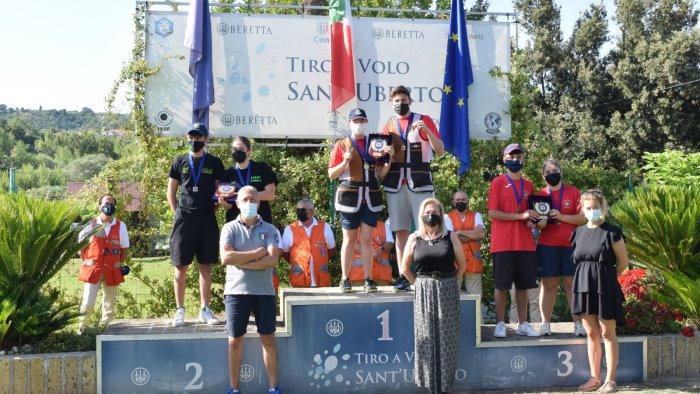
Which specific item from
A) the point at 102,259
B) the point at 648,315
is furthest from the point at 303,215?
the point at 648,315

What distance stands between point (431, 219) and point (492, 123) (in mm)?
4472

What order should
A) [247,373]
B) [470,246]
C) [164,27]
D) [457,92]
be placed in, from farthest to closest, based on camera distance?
[457,92] < [164,27] < [470,246] < [247,373]

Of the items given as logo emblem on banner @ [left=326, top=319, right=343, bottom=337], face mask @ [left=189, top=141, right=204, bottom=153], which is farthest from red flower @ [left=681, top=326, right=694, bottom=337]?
face mask @ [left=189, top=141, right=204, bottom=153]

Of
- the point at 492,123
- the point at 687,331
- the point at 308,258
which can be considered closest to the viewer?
the point at 687,331

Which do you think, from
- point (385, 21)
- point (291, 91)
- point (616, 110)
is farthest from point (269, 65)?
point (616, 110)

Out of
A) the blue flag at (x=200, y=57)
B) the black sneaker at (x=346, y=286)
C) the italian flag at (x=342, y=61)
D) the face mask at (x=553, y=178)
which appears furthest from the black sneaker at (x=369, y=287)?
the blue flag at (x=200, y=57)

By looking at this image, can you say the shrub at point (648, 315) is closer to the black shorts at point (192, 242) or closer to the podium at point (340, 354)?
the podium at point (340, 354)

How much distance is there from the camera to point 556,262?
701 cm

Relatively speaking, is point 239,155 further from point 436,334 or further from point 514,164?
point 514,164

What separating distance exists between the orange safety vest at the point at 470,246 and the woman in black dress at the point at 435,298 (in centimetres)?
205

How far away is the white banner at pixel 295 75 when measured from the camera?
9492 millimetres

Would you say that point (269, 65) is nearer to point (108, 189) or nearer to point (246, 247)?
point (108, 189)

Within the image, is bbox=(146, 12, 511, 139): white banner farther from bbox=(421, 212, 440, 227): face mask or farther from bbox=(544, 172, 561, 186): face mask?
bbox=(421, 212, 440, 227): face mask

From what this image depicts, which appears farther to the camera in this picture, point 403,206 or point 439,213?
point 403,206
